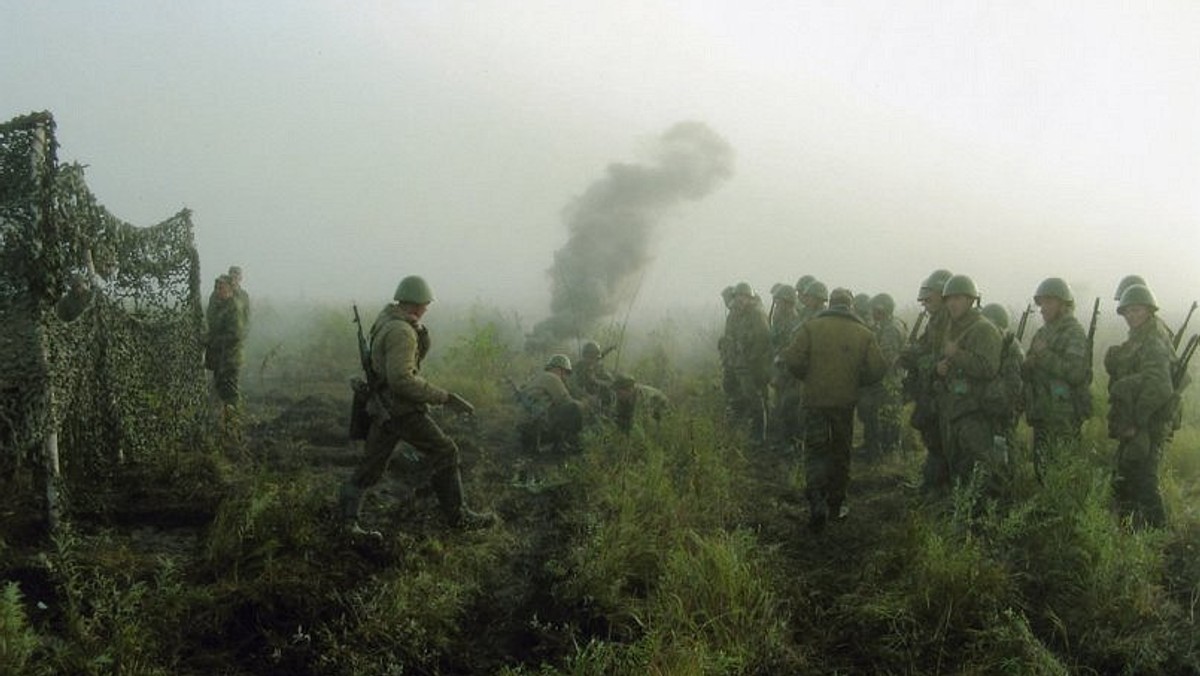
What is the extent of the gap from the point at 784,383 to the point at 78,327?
7.32m

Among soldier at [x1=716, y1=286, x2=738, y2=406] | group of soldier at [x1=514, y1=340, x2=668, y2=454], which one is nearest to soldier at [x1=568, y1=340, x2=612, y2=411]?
group of soldier at [x1=514, y1=340, x2=668, y2=454]

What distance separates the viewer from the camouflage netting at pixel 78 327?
4.57 metres

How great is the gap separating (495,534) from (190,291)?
13.9 ft

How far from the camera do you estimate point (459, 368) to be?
12625 millimetres

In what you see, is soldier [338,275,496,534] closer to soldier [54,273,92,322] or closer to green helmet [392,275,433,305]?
green helmet [392,275,433,305]

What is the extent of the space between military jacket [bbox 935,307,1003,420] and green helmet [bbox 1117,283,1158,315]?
2.98 ft

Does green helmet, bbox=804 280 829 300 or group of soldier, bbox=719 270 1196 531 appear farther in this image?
green helmet, bbox=804 280 829 300

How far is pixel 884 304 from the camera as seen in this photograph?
9.59 m

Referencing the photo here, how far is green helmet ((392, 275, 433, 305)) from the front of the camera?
5.69m

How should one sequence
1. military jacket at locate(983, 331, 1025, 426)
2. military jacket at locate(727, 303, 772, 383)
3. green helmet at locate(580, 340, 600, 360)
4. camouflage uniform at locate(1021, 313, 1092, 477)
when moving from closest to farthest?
military jacket at locate(983, 331, 1025, 426)
camouflage uniform at locate(1021, 313, 1092, 477)
military jacket at locate(727, 303, 772, 383)
green helmet at locate(580, 340, 600, 360)

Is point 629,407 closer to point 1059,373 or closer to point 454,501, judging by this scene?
point 454,501

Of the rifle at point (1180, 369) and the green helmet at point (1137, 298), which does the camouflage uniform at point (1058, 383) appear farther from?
the rifle at point (1180, 369)

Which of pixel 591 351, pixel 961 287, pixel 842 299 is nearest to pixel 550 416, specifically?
pixel 591 351

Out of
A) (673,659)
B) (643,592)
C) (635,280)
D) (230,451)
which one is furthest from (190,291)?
(635,280)
